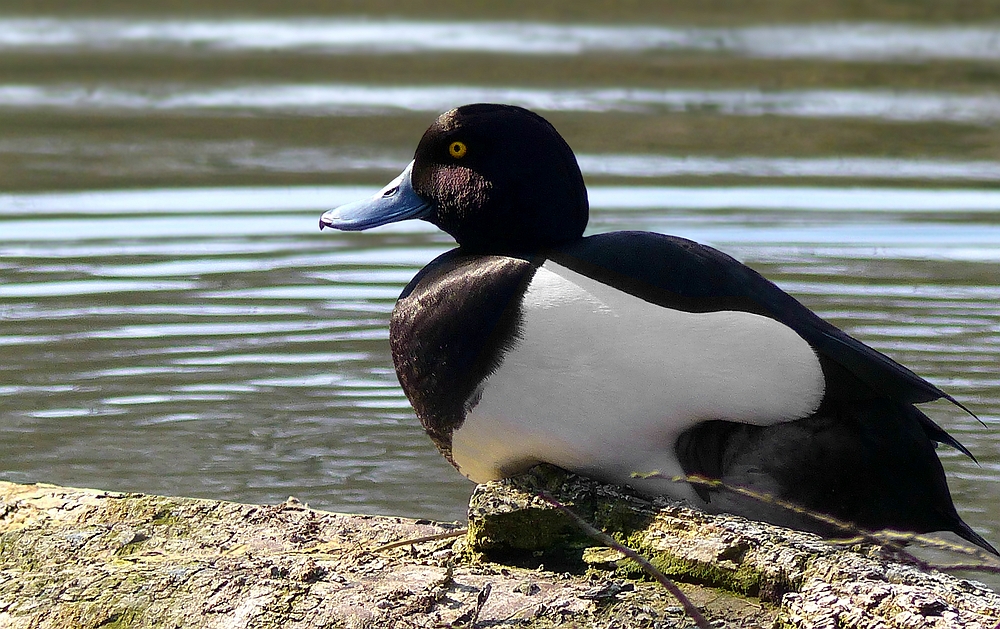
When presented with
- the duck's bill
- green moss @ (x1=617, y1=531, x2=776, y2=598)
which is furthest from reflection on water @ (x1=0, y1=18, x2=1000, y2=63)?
green moss @ (x1=617, y1=531, x2=776, y2=598)

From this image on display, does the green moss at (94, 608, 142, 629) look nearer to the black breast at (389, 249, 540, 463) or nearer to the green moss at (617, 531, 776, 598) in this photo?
the black breast at (389, 249, 540, 463)

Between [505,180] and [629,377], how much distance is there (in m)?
0.63

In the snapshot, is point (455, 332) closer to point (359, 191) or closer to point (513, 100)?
point (359, 191)

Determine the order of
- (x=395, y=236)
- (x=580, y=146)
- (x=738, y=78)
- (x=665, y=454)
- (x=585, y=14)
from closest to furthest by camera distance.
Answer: (x=665, y=454), (x=395, y=236), (x=580, y=146), (x=738, y=78), (x=585, y=14)

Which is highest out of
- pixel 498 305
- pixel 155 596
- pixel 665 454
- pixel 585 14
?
pixel 585 14

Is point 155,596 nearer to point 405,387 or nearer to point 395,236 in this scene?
point 405,387

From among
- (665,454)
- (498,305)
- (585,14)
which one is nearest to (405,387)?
(498,305)

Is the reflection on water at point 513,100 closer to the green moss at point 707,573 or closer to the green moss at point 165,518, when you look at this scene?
the green moss at point 165,518

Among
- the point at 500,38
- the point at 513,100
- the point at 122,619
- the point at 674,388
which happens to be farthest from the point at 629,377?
the point at 500,38

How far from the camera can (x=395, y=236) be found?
7719 millimetres

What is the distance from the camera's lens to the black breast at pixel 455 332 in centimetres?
338

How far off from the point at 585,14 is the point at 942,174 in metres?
7.44

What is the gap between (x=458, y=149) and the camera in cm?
370

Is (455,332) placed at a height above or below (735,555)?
above
